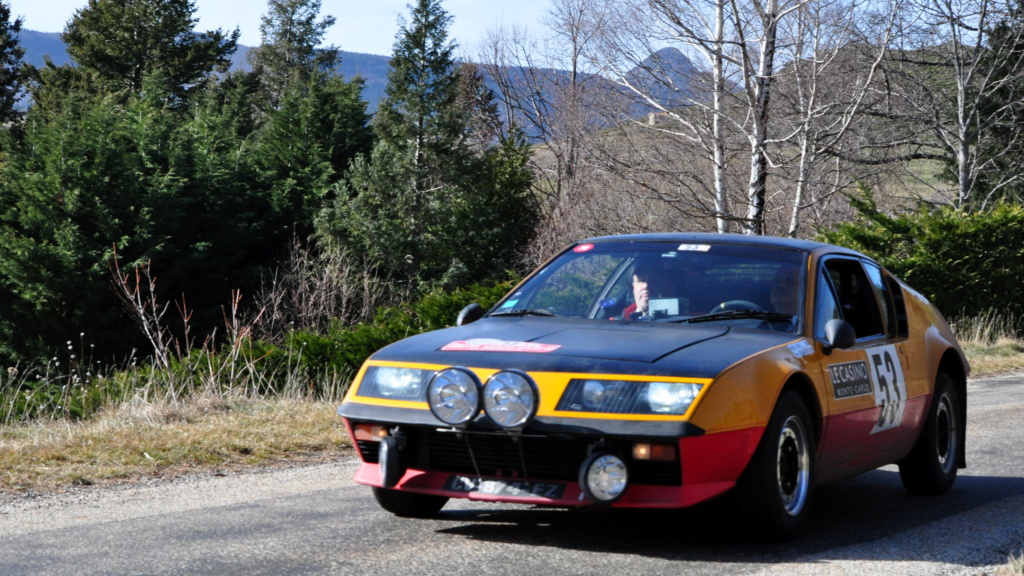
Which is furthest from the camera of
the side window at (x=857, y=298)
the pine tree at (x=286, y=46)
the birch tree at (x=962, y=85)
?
the pine tree at (x=286, y=46)

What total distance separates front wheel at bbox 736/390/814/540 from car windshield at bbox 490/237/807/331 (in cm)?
56

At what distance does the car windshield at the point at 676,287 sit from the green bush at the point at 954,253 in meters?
15.7

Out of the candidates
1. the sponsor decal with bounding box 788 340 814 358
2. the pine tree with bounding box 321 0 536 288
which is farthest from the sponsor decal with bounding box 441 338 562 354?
the pine tree with bounding box 321 0 536 288

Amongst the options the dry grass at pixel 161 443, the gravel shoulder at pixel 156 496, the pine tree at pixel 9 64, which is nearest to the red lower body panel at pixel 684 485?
the gravel shoulder at pixel 156 496

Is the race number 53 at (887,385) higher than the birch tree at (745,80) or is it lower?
lower

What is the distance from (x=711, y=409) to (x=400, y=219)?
1821 inches

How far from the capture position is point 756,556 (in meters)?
4.86

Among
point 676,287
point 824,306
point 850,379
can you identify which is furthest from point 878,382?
point 676,287

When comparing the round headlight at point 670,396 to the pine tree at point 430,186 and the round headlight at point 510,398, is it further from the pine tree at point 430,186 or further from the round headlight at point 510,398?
the pine tree at point 430,186

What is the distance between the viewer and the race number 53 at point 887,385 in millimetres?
6059

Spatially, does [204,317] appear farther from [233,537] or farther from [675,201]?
[233,537]

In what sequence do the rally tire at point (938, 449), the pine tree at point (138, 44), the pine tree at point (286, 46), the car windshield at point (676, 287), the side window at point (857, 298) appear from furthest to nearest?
the pine tree at point (286, 46) < the pine tree at point (138, 44) < the rally tire at point (938, 449) < the side window at point (857, 298) < the car windshield at point (676, 287)

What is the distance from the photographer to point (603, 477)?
4.49m

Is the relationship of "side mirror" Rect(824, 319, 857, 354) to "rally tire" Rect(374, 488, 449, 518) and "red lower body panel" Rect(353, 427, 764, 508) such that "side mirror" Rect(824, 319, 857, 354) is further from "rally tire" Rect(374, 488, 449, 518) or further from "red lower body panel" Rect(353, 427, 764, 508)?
"rally tire" Rect(374, 488, 449, 518)
